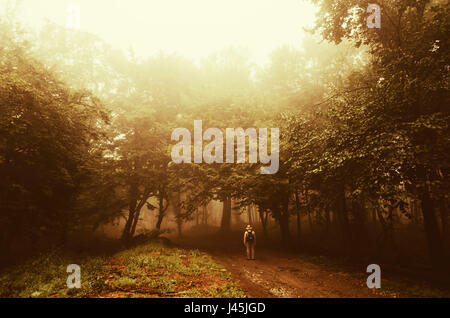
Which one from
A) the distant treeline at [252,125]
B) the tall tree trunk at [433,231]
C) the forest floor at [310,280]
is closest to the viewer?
the forest floor at [310,280]

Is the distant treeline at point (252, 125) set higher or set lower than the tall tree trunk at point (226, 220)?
higher

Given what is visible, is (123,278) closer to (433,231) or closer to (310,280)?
(310,280)

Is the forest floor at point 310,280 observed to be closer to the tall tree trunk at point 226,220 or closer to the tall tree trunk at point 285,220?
the tall tree trunk at point 285,220

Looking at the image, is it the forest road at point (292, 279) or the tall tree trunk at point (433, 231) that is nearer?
the forest road at point (292, 279)

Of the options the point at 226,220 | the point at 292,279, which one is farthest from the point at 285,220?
the point at 226,220

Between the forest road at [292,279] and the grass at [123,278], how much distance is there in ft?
2.92

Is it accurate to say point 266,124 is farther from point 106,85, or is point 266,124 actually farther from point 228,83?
point 106,85

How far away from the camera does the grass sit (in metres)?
9.11

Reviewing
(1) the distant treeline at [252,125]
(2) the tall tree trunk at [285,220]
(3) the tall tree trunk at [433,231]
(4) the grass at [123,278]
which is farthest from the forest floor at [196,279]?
(2) the tall tree trunk at [285,220]

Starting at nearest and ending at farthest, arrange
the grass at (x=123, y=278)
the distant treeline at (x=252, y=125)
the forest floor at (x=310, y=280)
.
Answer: the grass at (x=123, y=278)
the forest floor at (x=310, y=280)
the distant treeline at (x=252, y=125)

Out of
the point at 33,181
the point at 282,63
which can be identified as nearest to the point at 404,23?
the point at 282,63

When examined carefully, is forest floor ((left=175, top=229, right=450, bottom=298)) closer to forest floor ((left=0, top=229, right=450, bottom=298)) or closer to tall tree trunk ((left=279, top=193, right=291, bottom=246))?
forest floor ((left=0, top=229, right=450, bottom=298))

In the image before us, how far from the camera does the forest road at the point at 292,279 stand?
9.91 meters

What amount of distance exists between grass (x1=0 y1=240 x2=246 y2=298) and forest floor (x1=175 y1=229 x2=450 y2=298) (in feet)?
3.63
